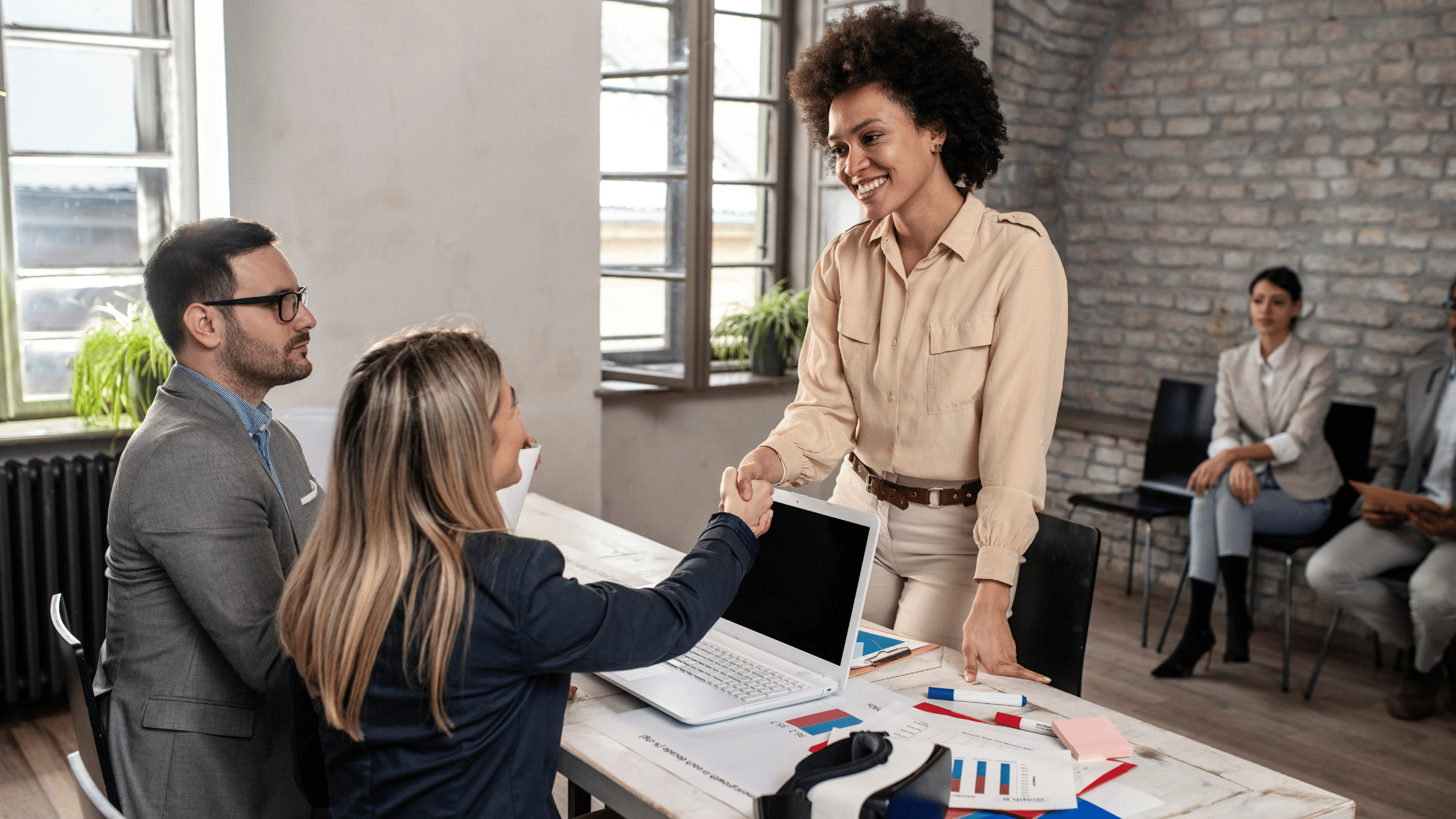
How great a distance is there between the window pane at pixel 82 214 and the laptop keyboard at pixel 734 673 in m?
2.64

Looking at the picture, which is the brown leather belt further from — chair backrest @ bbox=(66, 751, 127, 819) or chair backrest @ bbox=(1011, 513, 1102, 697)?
chair backrest @ bbox=(66, 751, 127, 819)

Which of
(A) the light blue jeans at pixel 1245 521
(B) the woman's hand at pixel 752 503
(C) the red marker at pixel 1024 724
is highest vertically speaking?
(B) the woman's hand at pixel 752 503

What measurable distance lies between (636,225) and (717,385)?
2.34ft

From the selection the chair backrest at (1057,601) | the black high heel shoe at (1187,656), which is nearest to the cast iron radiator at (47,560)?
the chair backrest at (1057,601)

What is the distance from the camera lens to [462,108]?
3.52m

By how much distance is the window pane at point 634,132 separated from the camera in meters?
4.27

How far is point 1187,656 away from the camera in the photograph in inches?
154

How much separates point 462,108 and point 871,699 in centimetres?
254

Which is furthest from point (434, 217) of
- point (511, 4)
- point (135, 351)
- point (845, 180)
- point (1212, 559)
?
point (1212, 559)

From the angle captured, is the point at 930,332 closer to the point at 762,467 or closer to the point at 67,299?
the point at 762,467

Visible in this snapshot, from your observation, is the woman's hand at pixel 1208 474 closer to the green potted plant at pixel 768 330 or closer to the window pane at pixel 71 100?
the green potted plant at pixel 768 330

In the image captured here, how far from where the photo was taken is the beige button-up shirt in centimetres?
181

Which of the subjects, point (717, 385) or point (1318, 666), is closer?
point (1318, 666)

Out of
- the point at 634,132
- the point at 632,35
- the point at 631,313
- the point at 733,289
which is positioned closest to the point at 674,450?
the point at 631,313
